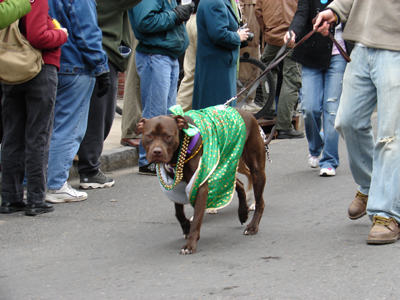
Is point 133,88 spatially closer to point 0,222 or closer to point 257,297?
point 0,222

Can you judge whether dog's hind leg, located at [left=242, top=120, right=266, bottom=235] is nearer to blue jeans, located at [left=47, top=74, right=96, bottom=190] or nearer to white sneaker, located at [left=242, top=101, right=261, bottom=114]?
blue jeans, located at [left=47, top=74, right=96, bottom=190]

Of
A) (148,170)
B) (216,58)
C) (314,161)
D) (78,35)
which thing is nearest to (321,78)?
(314,161)

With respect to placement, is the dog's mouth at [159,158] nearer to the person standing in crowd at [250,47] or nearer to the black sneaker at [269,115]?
the person standing in crowd at [250,47]

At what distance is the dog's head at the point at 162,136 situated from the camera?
3.59 meters

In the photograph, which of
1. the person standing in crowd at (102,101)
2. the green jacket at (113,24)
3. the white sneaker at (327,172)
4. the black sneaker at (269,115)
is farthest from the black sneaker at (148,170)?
the black sneaker at (269,115)

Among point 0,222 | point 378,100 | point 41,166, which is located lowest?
point 0,222

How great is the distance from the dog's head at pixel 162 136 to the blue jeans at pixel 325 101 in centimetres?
283

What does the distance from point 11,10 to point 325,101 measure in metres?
3.44

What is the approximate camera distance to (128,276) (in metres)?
3.34

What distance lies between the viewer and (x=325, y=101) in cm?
621

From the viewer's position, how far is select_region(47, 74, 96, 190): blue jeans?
17.4 ft

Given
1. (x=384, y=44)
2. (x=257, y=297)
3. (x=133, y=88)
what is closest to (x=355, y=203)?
(x=384, y=44)

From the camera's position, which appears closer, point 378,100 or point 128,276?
point 128,276

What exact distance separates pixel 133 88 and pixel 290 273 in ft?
15.8
